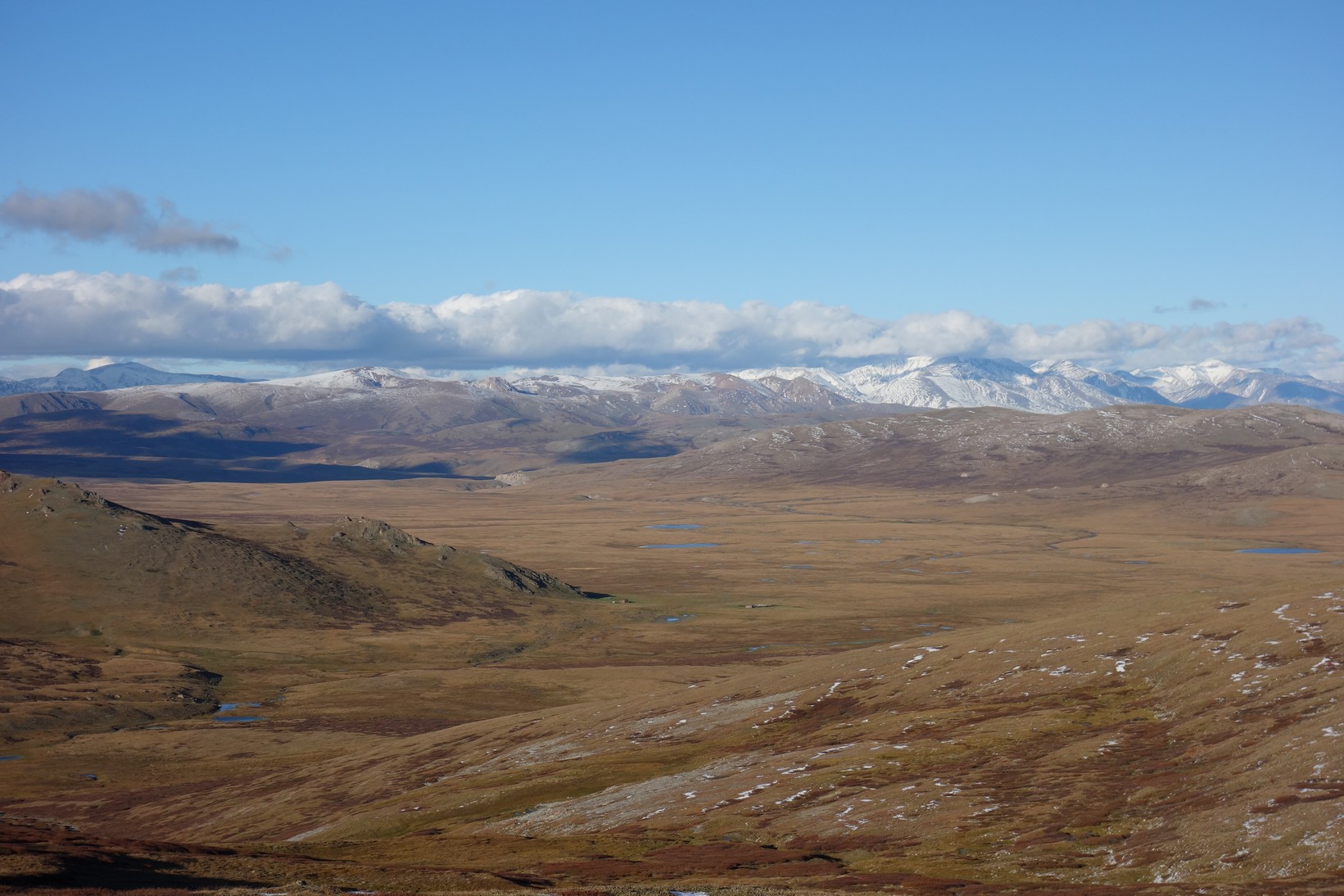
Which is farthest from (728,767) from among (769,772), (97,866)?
(97,866)

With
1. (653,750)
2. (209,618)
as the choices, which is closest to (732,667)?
(653,750)

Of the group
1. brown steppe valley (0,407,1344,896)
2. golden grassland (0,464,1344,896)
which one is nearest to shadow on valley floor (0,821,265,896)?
brown steppe valley (0,407,1344,896)

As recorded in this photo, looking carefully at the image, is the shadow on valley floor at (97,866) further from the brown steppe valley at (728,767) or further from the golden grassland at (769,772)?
the golden grassland at (769,772)

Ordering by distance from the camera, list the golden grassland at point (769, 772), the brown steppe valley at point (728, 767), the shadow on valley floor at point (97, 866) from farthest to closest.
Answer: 1. the golden grassland at point (769, 772)
2. the brown steppe valley at point (728, 767)
3. the shadow on valley floor at point (97, 866)

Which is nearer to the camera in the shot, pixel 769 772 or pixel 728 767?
pixel 769 772

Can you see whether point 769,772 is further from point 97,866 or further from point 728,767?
point 97,866

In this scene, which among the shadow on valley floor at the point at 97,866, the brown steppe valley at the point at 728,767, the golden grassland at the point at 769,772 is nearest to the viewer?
the shadow on valley floor at the point at 97,866

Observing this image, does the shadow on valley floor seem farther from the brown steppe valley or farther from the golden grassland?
the golden grassland

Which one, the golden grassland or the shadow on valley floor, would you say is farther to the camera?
the golden grassland

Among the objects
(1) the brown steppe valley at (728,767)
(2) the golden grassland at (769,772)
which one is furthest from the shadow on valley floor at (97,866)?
(2) the golden grassland at (769,772)

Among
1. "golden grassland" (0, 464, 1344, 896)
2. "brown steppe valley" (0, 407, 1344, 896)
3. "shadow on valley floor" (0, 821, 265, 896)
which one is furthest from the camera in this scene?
"golden grassland" (0, 464, 1344, 896)

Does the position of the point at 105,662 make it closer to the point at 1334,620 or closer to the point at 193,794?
the point at 193,794

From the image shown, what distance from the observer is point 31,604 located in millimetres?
192750

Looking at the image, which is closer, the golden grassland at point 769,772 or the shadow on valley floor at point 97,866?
the shadow on valley floor at point 97,866
